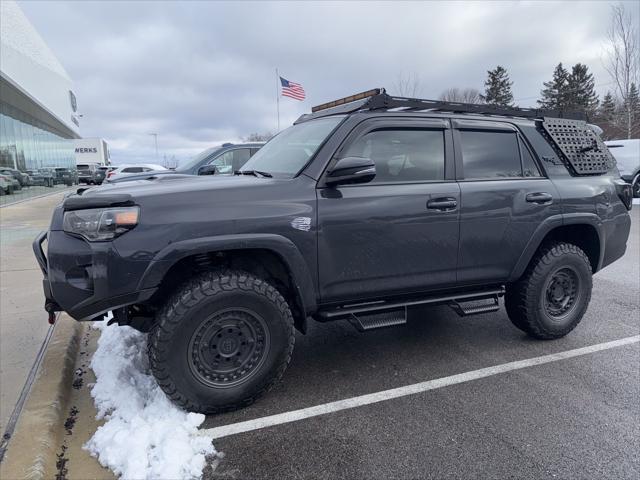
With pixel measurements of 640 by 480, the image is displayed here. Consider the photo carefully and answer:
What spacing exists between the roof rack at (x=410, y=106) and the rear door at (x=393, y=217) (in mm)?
141

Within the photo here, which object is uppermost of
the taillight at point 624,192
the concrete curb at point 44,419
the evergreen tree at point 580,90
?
the evergreen tree at point 580,90

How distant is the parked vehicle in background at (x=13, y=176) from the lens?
17.3m

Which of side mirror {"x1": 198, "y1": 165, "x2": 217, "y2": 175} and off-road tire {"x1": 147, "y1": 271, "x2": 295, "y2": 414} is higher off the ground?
side mirror {"x1": 198, "y1": 165, "x2": 217, "y2": 175}

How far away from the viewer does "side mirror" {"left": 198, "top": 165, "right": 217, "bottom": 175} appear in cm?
766

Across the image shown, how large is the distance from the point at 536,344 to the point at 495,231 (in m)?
1.23

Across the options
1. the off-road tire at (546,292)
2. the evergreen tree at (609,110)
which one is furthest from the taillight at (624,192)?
the evergreen tree at (609,110)

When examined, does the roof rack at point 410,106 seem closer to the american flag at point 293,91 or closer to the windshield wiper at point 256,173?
the windshield wiper at point 256,173

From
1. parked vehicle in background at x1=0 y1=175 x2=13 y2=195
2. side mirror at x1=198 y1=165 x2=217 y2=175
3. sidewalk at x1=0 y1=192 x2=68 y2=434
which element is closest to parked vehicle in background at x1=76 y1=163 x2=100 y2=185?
sidewalk at x1=0 y1=192 x2=68 y2=434

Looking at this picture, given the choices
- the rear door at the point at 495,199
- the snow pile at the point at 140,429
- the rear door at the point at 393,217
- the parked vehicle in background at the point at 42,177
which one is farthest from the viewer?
the parked vehicle in background at the point at 42,177

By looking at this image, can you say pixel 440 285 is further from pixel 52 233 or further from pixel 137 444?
pixel 52 233

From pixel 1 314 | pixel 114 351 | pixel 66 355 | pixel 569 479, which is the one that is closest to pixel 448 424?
pixel 569 479

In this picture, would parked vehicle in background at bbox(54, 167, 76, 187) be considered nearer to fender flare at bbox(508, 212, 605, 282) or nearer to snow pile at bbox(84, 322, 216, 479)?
snow pile at bbox(84, 322, 216, 479)

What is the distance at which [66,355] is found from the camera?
3.59 meters

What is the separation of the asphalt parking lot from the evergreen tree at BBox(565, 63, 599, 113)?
51.3 m
